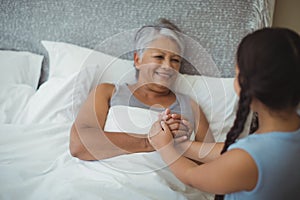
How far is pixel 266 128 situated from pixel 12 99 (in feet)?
3.80

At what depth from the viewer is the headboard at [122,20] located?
1.68 meters

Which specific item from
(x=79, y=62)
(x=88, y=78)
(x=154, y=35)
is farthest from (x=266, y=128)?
(x=79, y=62)

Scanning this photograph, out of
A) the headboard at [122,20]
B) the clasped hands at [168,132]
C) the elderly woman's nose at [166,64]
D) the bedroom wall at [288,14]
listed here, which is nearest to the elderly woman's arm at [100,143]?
the clasped hands at [168,132]

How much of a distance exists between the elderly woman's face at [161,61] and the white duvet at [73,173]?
0.19 m

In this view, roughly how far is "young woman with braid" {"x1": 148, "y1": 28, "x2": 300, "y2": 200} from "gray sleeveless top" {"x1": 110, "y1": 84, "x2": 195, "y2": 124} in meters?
0.55

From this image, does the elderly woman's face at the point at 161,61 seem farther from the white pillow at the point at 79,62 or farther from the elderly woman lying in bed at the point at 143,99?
the white pillow at the point at 79,62

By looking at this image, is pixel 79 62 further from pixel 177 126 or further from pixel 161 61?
pixel 177 126

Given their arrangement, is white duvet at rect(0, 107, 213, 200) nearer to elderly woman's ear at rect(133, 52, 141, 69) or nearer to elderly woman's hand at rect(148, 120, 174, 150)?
elderly woman's hand at rect(148, 120, 174, 150)

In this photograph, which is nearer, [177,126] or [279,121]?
[279,121]

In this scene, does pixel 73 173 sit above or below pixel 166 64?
below

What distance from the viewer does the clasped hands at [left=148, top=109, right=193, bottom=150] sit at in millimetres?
1111

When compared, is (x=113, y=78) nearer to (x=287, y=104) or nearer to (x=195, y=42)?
(x=195, y=42)

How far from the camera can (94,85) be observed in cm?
165

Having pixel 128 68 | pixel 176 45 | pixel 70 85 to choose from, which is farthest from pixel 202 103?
pixel 70 85
